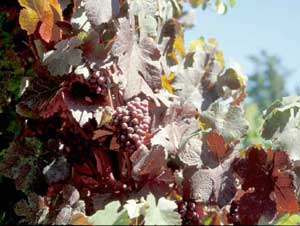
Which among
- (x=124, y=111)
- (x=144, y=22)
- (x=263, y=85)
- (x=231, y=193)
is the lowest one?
(x=263, y=85)

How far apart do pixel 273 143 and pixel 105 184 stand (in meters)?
0.37

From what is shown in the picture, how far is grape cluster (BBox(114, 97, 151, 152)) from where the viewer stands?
1.19 metres

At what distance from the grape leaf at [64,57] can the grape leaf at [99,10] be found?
0.06 meters

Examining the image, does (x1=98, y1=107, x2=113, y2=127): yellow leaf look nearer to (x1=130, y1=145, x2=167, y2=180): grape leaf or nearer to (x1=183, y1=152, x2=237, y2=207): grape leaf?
(x1=130, y1=145, x2=167, y2=180): grape leaf

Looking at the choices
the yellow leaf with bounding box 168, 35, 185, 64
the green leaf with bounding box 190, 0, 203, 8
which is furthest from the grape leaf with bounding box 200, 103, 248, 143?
the green leaf with bounding box 190, 0, 203, 8

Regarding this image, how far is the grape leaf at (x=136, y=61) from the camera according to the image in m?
1.18

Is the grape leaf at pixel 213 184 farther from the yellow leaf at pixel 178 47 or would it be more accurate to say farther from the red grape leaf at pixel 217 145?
the yellow leaf at pixel 178 47

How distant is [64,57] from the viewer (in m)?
1.18

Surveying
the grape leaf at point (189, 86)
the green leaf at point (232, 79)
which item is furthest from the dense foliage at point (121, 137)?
the green leaf at point (232, 79)

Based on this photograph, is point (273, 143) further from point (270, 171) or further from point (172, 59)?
point (172, 59)

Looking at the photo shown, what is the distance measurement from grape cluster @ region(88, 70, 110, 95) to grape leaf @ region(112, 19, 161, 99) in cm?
6

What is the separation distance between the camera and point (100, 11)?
3.93ft

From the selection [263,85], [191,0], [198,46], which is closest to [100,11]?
[198,46]

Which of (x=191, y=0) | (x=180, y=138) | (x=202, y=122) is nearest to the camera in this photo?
(x=180, y=138)
